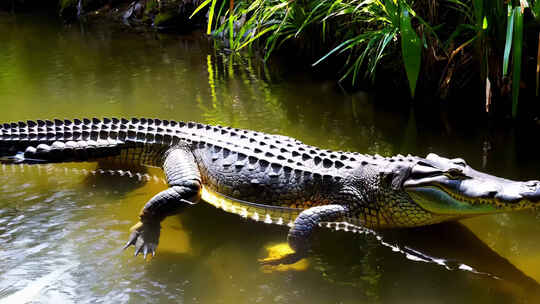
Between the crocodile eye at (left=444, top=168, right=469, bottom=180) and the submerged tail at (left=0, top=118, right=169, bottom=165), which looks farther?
the submerged tail at (left=0, top=118, right=169, bottom=165)

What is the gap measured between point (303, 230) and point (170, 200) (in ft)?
3.30

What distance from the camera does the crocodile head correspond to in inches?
110

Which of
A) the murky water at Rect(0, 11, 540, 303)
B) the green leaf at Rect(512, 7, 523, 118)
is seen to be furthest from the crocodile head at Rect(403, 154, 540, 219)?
the green leaf at Rect(512, 7, 523, 118)

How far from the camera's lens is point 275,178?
3486 millimetres

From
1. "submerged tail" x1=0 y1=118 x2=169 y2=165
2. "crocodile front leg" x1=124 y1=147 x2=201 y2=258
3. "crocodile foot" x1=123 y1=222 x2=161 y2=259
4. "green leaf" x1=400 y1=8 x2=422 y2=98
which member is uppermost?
"green leaf" x1=400 y1=8 x2=422 y2=98

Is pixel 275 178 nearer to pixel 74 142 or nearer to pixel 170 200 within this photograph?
pixel 170 200

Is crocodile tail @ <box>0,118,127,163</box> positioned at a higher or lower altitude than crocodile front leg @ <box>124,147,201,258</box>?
higher

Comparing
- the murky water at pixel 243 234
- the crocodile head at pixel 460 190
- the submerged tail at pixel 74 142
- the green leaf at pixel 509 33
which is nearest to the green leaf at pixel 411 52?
the murky water at pixel 243 234

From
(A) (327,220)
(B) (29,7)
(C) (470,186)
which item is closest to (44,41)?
(B) (29,7)

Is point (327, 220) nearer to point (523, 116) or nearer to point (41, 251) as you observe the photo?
point (41, 251)

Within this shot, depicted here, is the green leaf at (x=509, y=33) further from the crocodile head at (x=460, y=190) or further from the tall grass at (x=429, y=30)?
the crocodile head at (x=460, y=190)

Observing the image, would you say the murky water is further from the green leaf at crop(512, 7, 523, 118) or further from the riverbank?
the green leaf at crop(512, 7, 523, 118)

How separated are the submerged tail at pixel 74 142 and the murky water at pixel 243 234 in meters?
0.15

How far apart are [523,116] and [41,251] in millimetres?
4717
